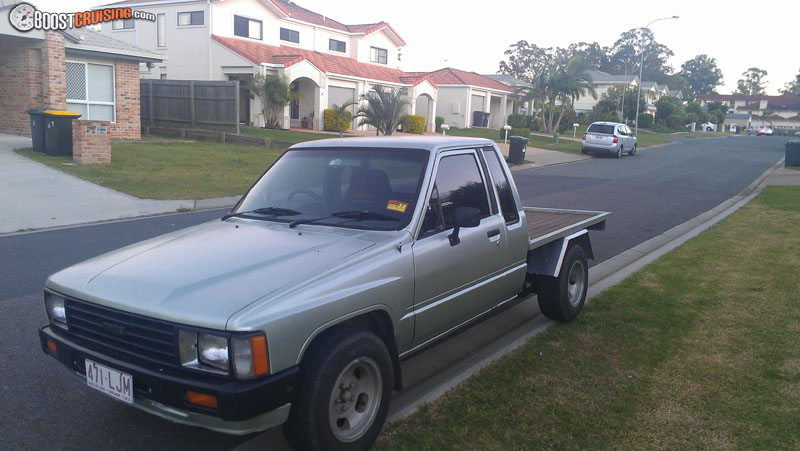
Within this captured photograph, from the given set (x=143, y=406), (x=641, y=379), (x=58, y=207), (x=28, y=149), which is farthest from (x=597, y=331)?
(x=28, y=149)

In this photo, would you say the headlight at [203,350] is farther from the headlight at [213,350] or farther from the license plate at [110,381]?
the license plate at [110,381]

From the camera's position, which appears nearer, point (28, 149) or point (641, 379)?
point (641, 379)

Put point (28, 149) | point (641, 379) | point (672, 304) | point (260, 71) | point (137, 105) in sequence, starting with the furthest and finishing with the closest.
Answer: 1. point (260, 71)
2. point (137, 105)
3. point (28, 149)
4. point (672, 304)
5. point (641, 379)

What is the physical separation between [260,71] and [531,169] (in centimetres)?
1462

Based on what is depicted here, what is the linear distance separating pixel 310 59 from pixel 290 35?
531 cm

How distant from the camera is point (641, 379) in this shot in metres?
4.58

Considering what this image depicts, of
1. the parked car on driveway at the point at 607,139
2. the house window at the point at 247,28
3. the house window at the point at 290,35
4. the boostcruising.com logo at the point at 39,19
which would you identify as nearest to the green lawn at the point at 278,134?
the house window at the point at 247,28

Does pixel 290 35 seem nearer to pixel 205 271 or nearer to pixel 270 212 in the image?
pixel 270 212

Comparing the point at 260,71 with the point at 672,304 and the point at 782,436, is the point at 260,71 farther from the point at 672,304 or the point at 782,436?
the point at 782,436

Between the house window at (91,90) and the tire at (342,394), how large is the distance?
22050 mm

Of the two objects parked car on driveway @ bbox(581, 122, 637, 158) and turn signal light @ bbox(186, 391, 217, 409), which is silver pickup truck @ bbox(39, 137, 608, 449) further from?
parked car on driveway @ bbox(581, 122, 637, 158)

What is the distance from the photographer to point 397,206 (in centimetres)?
417

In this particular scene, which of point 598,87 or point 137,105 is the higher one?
point 598,87

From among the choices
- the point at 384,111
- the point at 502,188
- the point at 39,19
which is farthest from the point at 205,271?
the point at 384,111
